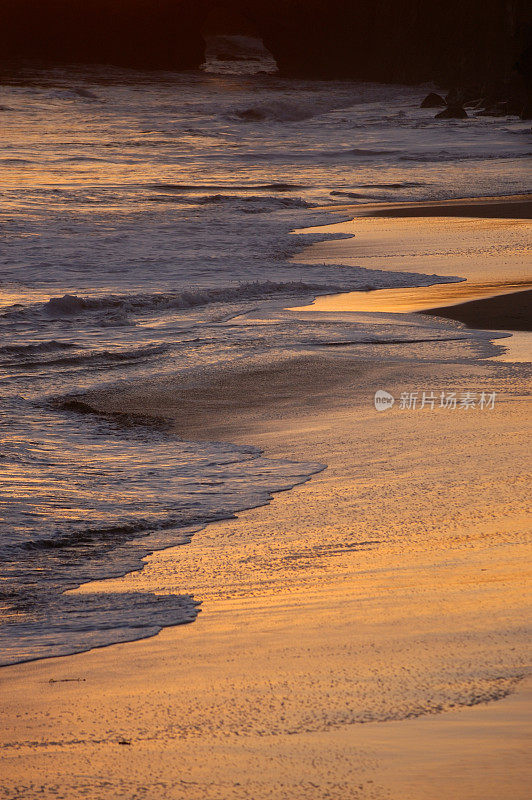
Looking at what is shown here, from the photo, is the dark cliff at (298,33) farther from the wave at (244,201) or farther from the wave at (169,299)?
the wave at (169,299)

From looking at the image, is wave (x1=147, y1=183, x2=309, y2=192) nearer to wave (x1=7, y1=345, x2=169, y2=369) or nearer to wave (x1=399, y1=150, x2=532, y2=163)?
wave (x1=399, y1=150, x2=532, y2=163)

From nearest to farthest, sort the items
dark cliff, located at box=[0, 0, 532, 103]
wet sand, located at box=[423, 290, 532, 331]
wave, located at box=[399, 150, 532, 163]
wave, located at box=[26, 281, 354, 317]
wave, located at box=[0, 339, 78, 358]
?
wave, located at box=[0, 339, 78, 358] → wet sand, located at box=[423, 290, 532, 331] → wave, located at box=[26, 281, 354, 317] → wave, located at box=[399, 150, 532, 163] → dark cliff, located at box=[0, 0, 532, 103]

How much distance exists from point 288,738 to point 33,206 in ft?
46.3

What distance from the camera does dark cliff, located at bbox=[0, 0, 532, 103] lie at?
74.1 metres

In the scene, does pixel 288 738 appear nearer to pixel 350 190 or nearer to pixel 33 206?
pixel 33 206

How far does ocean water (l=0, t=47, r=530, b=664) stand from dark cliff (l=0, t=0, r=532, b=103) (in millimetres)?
51346

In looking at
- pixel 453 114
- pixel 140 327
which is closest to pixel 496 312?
pixel 140 327

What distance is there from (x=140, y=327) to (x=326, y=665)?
17.6 feet

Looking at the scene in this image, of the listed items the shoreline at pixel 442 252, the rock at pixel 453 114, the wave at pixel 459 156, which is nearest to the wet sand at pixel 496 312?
the shoreline at pixel 442 252

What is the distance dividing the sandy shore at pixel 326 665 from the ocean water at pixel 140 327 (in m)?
0.18

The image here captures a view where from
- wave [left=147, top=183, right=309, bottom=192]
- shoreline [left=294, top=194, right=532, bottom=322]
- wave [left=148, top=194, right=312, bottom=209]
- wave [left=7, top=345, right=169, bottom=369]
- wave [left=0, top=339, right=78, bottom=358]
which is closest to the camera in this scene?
wave [left=7, top=345, right=169, bottom=369]

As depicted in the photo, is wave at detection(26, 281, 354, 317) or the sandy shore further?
wave at detection(26, 281, 354, 317)

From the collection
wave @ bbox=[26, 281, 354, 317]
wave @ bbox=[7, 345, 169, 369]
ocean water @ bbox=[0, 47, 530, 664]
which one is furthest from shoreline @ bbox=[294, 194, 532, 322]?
wave @ bbox=[7, 345, 169, 369]

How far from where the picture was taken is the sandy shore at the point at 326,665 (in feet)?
6.03
